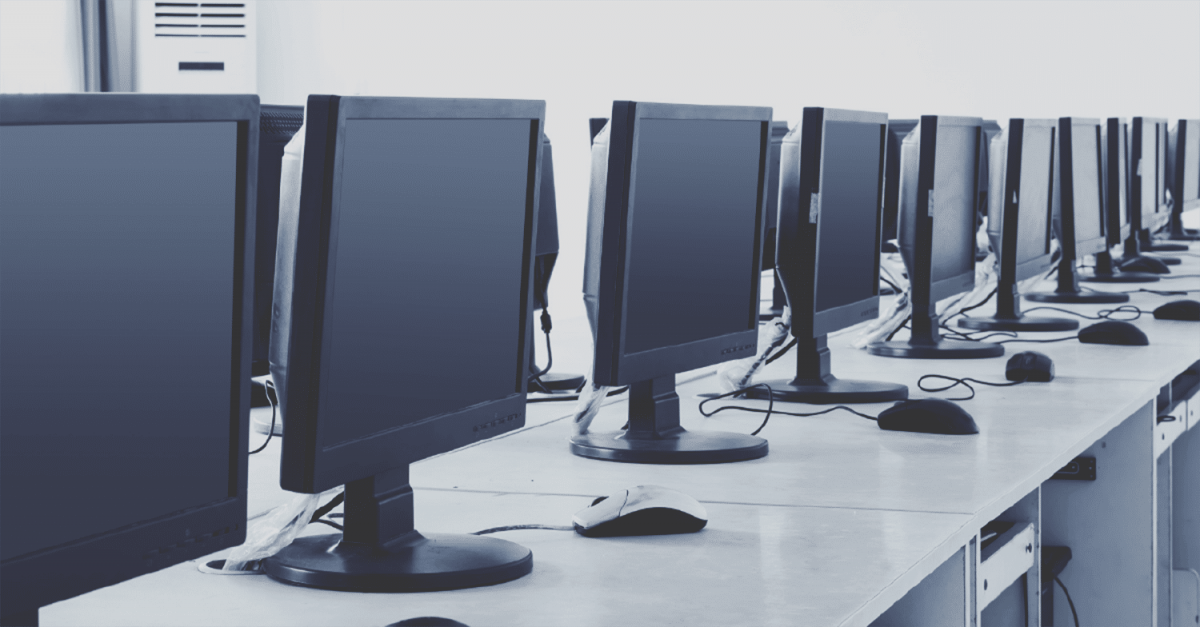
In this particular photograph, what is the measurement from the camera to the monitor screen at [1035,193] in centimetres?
325

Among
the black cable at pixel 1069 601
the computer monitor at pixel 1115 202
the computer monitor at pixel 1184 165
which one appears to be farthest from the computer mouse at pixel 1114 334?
the computer monitor at pixel 1184 165

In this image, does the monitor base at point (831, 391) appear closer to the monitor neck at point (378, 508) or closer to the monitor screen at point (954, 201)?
the monitor screen at point (954, 201)

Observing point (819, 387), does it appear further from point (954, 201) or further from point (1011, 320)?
point (1011, 320)

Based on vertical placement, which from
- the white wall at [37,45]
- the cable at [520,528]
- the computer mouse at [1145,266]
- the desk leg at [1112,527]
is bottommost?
the desk leg at [1112,527]

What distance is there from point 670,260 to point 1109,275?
3.00m

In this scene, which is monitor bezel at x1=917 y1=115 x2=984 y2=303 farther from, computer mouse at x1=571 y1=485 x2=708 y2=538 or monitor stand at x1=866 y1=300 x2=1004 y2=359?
computer mouse at x1=571 y1=485 x2=708 y2=538

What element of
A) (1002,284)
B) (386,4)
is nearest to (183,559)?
(1002,284)

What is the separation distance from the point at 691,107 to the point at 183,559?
1.03 m

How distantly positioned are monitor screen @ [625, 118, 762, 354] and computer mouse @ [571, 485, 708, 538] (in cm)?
33

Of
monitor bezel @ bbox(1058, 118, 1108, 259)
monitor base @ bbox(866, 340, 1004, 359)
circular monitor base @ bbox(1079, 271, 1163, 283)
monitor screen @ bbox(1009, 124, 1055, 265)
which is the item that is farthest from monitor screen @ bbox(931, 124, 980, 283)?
circular monitor base @ bbox(1079, 271, 1163, 283)

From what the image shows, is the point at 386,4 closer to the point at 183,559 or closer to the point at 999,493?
the point at 999,493

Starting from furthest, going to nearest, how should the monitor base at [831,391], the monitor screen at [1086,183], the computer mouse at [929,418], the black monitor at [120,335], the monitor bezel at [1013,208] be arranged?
1. the monitor screen at [1086,183]
2. the monitor bezel at [1013,208]
3. the monitor base at [831,391]
4. the computer mouse at [929,418]
5. the black monitor at [120,335]

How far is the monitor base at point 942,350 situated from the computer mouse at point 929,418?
2.58ft

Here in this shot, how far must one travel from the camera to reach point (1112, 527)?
2.46m
